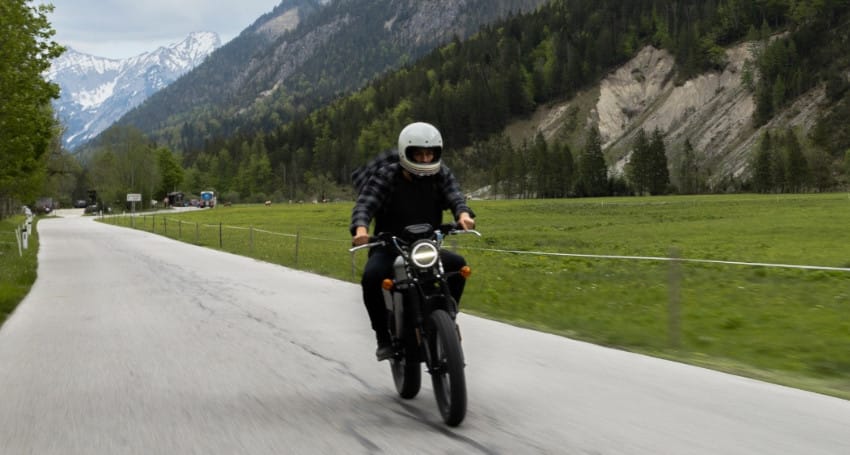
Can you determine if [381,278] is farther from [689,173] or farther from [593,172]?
[593,172]

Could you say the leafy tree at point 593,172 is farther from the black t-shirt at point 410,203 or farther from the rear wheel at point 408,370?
the rear wheel at point 408,370

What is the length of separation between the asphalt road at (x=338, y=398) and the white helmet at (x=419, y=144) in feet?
5.63

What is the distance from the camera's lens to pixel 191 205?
6373 inches

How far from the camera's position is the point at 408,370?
5469mm

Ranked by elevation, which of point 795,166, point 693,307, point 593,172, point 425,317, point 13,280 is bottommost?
point 13,280

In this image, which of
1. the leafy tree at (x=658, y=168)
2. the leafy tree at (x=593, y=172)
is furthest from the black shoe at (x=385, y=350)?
the leafy tree at (x=593, y=172)

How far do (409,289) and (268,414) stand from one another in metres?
1.32

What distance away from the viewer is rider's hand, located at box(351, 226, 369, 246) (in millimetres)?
5363

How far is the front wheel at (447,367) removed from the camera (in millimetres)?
4637

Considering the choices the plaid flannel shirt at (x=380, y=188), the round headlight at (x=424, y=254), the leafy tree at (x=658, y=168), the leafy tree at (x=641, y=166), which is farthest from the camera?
the leafy tree at (x=641, y=166)

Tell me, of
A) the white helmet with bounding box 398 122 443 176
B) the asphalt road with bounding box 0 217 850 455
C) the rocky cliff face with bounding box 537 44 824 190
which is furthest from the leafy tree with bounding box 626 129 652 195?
the white helmet with bounding box 398 122 443 176

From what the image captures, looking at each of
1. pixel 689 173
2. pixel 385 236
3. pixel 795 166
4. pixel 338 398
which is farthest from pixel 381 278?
pixel 689 173

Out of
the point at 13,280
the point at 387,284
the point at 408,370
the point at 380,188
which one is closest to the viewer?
the point at 387,284

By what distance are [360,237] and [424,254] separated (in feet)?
1.97
